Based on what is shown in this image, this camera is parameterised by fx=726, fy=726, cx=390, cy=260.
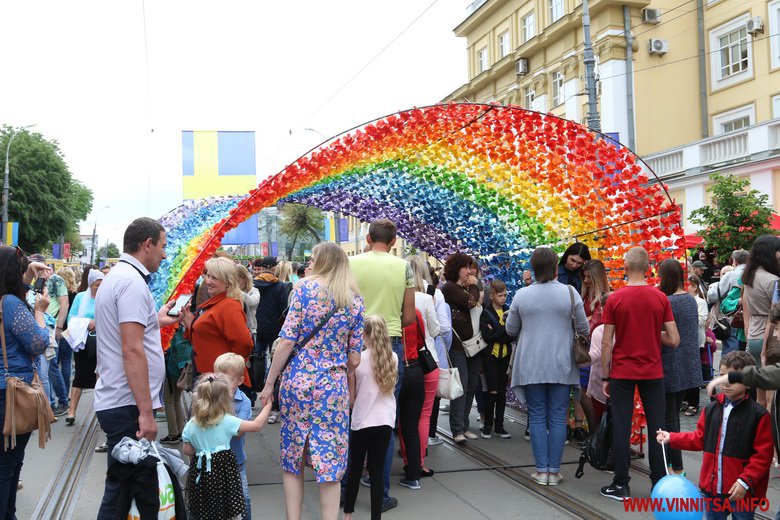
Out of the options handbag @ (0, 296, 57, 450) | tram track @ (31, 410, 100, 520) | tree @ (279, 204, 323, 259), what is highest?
tree @ (279, 204, 323, 259)

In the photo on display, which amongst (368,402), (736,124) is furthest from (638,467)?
(736,124)

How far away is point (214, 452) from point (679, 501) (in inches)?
105

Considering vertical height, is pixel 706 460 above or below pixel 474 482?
above

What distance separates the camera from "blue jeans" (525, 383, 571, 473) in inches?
233

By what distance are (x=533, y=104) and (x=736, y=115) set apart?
9.25 m

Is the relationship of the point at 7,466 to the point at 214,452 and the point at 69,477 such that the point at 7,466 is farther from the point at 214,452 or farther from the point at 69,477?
the point at 69,477

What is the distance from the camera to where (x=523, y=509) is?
5375 mm

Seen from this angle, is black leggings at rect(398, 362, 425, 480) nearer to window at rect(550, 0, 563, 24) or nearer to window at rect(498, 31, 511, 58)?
window at rect(550, 0, 563, 24)

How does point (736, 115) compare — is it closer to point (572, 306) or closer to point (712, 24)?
point (712, 24)

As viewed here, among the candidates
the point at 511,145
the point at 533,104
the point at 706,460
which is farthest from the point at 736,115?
the point at 706,460

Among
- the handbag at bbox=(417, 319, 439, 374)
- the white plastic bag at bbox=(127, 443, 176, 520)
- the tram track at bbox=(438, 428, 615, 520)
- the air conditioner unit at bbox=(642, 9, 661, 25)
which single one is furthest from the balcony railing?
the white plastic bag at bbox=(127, 443, 176, 520)

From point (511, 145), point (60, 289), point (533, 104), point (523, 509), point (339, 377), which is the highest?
point (533, 104)

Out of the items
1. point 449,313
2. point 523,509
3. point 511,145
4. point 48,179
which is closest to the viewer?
point 523,509

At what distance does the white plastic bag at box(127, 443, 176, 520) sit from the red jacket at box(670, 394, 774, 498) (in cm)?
283
